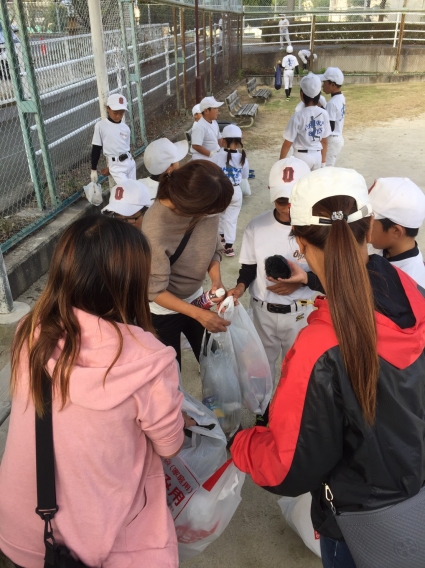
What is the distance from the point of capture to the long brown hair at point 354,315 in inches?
40.6

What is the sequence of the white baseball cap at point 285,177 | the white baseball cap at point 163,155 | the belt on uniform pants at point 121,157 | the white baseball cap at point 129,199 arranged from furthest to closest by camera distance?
1. the belt on uniform pants at point 121,157
2. the white baseball cap at point 163,155
3. the white baseball cap at point 129,199
4. the white baseball cap at point 285,177

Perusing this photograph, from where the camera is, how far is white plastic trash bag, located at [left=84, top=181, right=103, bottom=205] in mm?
5074

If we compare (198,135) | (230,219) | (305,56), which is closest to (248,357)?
(230,219)

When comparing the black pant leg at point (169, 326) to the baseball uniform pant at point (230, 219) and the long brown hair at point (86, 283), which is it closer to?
the long brown hair at point (86, 283)

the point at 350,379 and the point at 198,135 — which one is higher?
the point at 350,379

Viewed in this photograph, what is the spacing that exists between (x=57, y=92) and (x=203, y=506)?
510cm

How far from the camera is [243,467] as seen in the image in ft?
4.47

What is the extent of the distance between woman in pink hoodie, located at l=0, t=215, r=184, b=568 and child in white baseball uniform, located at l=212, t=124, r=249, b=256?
3.57 meters

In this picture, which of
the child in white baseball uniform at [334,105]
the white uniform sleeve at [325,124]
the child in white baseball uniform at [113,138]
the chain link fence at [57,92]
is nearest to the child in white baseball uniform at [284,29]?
the chain link fence at [57,92]

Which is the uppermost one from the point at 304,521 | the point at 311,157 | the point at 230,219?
the point at 311,157

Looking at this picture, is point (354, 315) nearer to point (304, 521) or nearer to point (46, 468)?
point (46, 468)

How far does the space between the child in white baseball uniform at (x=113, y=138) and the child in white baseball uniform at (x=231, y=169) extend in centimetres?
111

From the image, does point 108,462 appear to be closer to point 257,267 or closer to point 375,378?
point 375,378

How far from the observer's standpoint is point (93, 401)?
1080 millimetres
